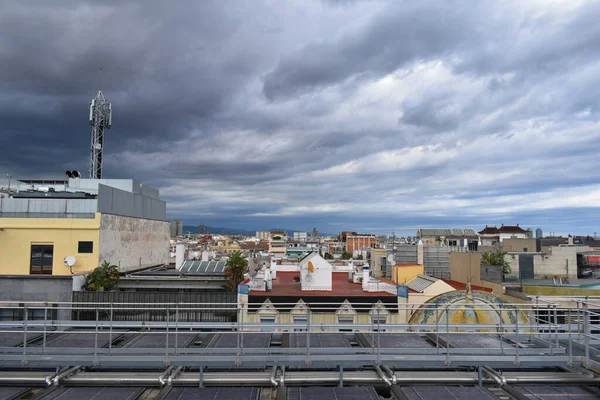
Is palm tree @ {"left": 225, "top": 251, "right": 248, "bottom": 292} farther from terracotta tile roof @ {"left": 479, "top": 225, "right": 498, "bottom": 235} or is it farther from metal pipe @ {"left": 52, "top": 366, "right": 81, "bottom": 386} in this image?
terracotta tile roof @ {"left": 479, "top": 225, "right": 498, "bottom": 235}

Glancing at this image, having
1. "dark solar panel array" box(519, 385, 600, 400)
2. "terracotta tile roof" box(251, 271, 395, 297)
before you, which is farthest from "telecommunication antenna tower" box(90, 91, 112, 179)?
"dark solar panel array" box(519, 385, 600, 400)

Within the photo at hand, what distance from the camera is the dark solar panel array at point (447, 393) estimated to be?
8.44m

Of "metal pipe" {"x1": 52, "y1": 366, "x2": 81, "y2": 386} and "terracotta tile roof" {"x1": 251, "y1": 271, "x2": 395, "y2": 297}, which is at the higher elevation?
→ "metal pipe" {"x1": 52, "y1": 366, "x2": 81, "y2": 386}

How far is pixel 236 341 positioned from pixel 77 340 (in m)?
4.65

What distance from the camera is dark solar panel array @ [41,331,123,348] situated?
11172mm

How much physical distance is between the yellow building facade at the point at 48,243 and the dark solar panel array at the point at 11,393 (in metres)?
24.9

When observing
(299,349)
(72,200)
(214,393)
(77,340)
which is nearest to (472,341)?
(299,349)

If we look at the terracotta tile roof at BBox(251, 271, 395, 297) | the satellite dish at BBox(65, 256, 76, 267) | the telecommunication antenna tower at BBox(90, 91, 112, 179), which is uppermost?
the telecommunication antenna tower at BBox(90, 91, 112, 179)

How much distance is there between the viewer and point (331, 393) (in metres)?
8.58

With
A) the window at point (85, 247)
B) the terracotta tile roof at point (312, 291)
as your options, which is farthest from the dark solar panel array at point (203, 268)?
the window at point (85, 247)

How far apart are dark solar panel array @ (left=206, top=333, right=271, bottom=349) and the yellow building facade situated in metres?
24.1

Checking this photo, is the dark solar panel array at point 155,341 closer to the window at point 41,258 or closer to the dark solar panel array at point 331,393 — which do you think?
the dark solar panel array at point 331,393

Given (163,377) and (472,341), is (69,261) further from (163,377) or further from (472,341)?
(472,341)

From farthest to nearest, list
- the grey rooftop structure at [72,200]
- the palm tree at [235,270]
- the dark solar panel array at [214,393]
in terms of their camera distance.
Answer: the grey rooftop structure at [72,200] → the palm tree at [235,270] → the dark solar panel array at [214,393]
